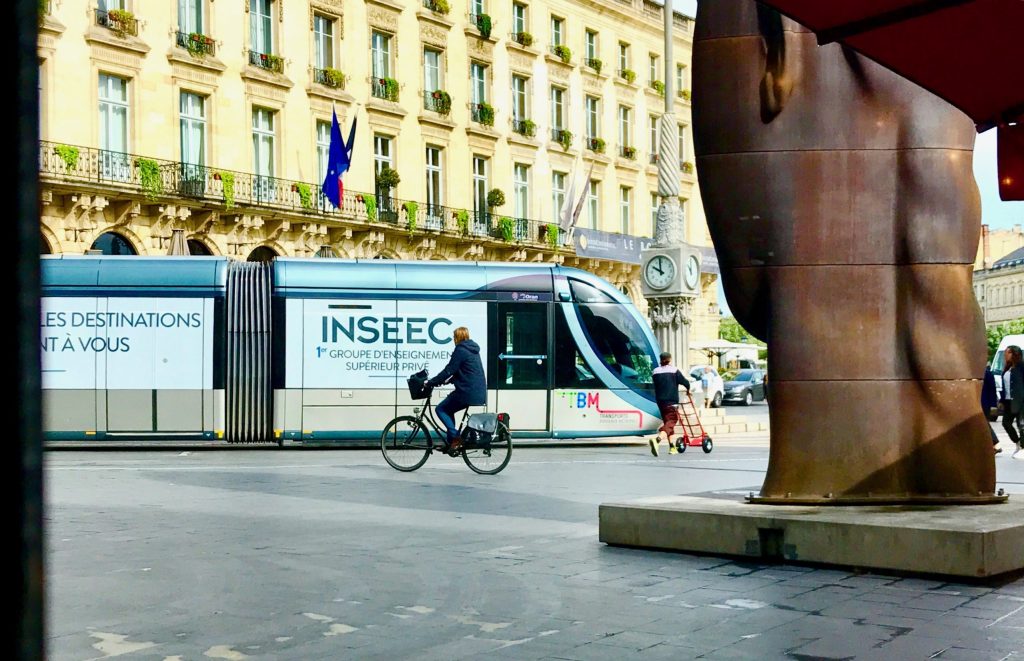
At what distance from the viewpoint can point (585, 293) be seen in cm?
2450

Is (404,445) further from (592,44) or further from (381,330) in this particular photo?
(592,44)

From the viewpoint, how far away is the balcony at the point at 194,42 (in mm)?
35688

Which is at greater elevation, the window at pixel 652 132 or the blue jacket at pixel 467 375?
the window at pixel 652 132

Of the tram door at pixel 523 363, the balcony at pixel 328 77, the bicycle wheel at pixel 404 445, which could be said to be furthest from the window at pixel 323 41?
the bicycle wheel at pixel 404 445

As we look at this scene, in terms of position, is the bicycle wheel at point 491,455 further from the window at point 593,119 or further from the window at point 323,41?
the window at point 593,119

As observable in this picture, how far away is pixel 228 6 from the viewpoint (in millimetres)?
36969

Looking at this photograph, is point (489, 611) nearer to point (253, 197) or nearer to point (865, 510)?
point (865, 510)

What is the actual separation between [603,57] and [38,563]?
53922 millimetres

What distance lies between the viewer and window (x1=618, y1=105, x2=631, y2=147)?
54938 millimetres

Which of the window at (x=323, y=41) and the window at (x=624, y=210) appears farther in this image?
the window at (x=624, y=210)

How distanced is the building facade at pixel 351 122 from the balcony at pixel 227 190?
53mm

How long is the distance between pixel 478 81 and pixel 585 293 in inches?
951

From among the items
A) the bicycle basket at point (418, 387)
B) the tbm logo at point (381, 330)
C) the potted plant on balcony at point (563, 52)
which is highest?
the potted plant on balcony at point (563, 52)

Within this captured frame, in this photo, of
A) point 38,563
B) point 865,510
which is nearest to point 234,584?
point 865,510
